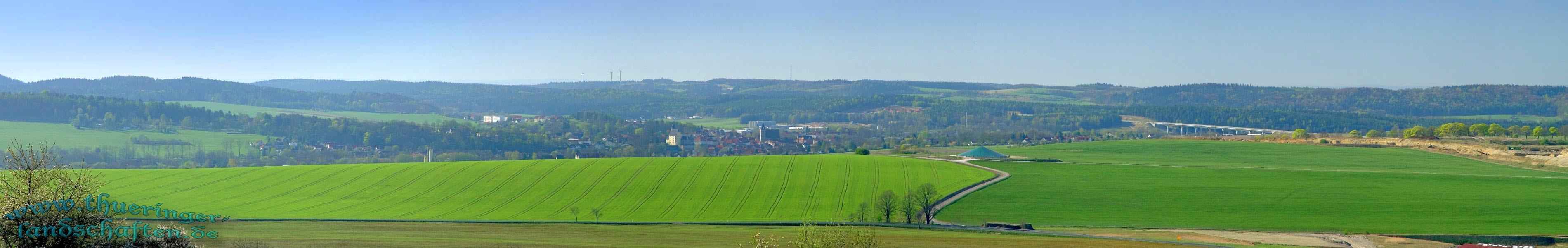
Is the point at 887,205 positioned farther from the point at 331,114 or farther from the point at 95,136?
the point at 331,114

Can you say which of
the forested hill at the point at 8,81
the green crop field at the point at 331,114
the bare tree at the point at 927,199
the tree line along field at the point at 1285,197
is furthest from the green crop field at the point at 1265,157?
the forested hill at the point at 8,81

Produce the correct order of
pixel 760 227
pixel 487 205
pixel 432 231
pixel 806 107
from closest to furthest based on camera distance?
pixel 432 231 → pixel 760 227 → pixel 487 205 → pixel 806 107

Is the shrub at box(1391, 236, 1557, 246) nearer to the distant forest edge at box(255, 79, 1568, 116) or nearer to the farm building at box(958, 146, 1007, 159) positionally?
the farm building at box(958, 146, 1007, 159)

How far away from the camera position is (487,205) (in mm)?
45406

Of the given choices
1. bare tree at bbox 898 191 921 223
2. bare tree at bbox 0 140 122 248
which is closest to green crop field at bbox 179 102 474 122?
bare tree at bbox 898 191 921 223

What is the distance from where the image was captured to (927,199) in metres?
42.0

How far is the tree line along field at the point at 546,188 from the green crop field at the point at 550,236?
500 cm

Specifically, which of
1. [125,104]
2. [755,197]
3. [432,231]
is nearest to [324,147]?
[125,104]

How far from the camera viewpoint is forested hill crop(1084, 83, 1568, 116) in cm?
15712

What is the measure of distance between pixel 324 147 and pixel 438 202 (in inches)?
1930

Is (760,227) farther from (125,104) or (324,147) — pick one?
(125,104)

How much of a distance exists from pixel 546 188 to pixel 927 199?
20687 millimetres

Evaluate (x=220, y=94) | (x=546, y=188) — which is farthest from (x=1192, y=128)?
(x=220, y=94)

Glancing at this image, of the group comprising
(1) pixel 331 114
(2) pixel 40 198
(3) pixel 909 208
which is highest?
(2) pixel 40 198
